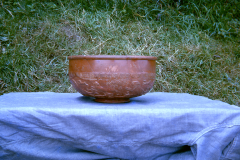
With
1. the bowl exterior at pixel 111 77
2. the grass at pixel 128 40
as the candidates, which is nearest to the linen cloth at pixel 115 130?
the bowl exterior at pixel 111 77

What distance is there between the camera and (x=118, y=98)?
93 centimetres

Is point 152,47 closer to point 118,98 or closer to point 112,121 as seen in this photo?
point 118,98

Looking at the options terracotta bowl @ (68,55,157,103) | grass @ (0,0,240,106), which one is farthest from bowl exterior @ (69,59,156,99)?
grass @ (0,0,240,106)

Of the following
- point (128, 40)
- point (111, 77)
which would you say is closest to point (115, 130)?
point (111, 77)

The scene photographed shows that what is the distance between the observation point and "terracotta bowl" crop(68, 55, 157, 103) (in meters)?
0.85

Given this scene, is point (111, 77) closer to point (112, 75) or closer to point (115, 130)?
point (112, 75)

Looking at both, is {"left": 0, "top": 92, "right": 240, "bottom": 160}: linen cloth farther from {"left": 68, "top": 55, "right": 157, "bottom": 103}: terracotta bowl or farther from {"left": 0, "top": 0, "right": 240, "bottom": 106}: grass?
{"left": 0, "top": 0, "right": 240, "bottom": 106}: grass

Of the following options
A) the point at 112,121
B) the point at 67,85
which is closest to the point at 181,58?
the point at 67,85

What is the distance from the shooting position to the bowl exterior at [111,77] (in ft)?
2.78

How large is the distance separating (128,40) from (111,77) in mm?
1439

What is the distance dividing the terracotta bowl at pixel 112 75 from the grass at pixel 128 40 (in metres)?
1.01

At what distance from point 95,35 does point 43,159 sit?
1601 mm

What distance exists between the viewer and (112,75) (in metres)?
0.84

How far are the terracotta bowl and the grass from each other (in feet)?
3.32
